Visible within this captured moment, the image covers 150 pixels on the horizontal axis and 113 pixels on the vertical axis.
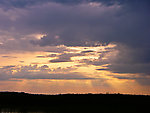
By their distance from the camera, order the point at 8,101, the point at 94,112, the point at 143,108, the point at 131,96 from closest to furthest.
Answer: the point at 94,112 → the point at 143,108 → the point at 8,101 → the point at 131,96

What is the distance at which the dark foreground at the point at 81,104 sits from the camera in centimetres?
3341

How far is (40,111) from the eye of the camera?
3234cm

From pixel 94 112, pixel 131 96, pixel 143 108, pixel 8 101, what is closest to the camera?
pixel 94 112

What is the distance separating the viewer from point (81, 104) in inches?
1545

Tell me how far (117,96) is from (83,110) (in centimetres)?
1689

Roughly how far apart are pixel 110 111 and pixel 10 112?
15226 mm

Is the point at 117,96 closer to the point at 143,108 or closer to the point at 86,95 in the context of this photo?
the point at 86,95

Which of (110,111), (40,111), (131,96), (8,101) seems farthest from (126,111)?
(8,101)

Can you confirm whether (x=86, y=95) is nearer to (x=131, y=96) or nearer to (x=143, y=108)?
(x=131, y=96)

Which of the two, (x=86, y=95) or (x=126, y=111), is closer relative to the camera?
(x=126, y=111)

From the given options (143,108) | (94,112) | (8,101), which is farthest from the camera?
(8,101)

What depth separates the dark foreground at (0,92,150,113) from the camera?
1315 inches

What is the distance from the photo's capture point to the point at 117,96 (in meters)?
47.6

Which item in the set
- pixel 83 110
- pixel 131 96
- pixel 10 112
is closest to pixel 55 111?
pixel 83 110
